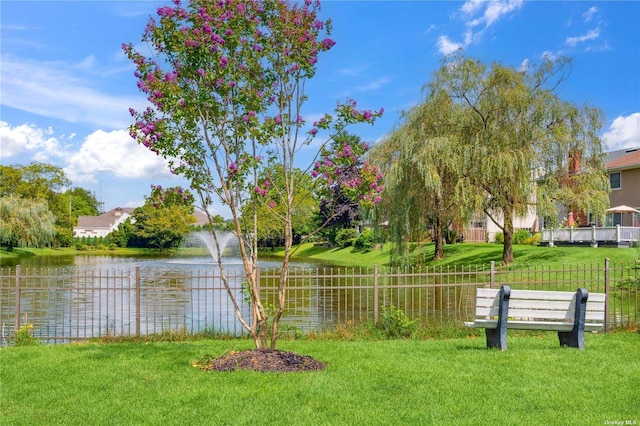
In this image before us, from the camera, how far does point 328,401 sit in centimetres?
585

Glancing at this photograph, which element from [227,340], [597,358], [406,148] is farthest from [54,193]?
[597,358]

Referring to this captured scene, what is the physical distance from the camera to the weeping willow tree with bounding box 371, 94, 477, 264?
2705 centimetres

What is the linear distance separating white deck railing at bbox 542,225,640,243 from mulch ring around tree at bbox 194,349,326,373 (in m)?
26.7

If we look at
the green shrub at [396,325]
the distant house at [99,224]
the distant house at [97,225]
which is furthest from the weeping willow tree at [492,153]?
the distant house at [97,225]

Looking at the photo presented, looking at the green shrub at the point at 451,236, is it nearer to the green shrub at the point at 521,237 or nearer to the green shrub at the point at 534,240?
the green shrub at the point at 521,237

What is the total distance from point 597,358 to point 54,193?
76.7 m

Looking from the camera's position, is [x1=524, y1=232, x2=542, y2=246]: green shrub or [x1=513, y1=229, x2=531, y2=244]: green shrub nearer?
[x1=524, y1=232, x2=542, y2=246]: green shrub

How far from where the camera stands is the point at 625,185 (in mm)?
41219

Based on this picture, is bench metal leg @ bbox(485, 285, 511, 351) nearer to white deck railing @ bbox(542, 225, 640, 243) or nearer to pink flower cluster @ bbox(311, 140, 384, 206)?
pink flower cluster @ bbox(311, 140, 384, 206)

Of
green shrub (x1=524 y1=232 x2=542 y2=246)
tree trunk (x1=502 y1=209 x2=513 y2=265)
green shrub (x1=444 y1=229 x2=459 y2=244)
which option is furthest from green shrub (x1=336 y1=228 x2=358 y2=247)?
tree trunk (x1=502 y1=209 x2=513 y2=265)

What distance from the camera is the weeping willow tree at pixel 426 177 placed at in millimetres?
27047

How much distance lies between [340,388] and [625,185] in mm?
40663

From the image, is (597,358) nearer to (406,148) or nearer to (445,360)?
(445,360)

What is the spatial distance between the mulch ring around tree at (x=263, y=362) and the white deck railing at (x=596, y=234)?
87.7 ft
